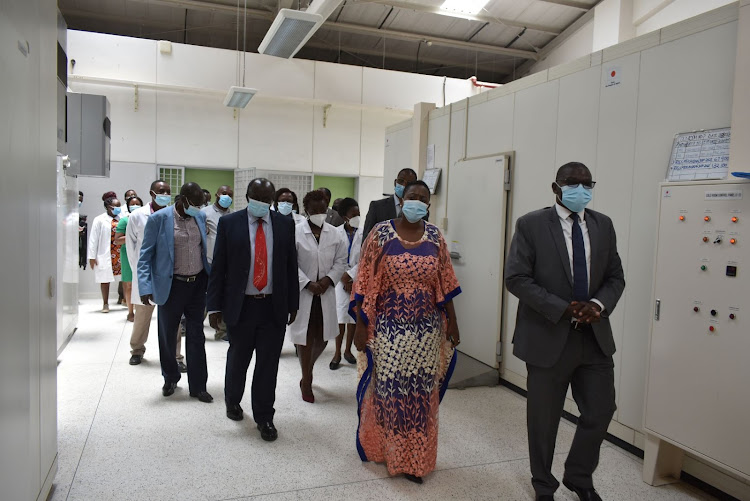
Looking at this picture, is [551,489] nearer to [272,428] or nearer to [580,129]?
[272,428]

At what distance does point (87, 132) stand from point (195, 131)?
9.42 feet

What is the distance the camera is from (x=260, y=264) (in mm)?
3346

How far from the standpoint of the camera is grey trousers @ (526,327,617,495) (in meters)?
2.61

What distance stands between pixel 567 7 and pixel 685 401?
7.53m

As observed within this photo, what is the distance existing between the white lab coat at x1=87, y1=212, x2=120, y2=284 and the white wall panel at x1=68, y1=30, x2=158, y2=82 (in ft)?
8.51

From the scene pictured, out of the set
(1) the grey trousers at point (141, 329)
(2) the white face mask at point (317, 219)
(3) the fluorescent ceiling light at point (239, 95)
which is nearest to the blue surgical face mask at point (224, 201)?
(1) the grey trousers at point (141, 329)

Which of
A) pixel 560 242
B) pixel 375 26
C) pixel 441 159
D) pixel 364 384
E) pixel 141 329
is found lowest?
pixel 141 329

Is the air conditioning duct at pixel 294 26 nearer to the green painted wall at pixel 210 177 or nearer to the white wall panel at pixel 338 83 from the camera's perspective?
the white wall panel at pixel 338 83

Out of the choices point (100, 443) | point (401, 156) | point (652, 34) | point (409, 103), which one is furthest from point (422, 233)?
point (409, 103)

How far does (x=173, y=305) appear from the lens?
391 centimetres

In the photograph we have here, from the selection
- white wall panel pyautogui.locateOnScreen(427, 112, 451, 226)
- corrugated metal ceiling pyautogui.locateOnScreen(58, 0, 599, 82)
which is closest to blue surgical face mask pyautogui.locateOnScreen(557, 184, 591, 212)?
white wall panel pyautogui.locateOnScreen(427, 112, 451, 226)

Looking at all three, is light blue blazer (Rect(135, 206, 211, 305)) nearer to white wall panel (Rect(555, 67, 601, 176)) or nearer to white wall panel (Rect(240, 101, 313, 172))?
white wall panel (Rect(555, 67, 601, 176))

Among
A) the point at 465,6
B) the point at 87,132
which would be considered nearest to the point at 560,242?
the point at 87,132

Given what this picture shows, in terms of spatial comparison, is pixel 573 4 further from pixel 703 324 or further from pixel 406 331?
pixel 406 331
